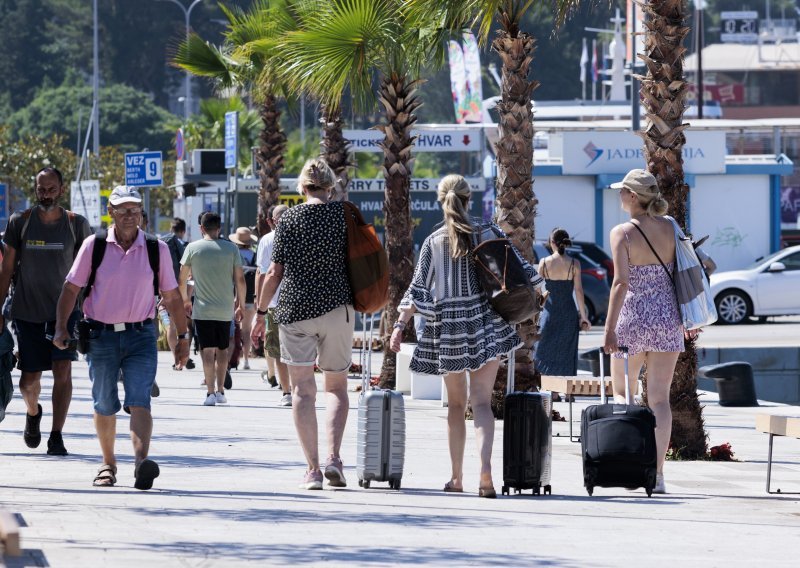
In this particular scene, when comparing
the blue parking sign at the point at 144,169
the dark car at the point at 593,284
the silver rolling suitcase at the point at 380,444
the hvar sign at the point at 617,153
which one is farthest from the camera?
the hvar sign at the point at 617,153

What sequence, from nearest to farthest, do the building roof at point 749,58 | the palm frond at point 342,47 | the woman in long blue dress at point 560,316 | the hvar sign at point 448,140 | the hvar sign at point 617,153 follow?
the woman in long blue dress at point 560,316 → the palm frond at point 342,47 → the hvar sign at point 448,140 → the hvar sign at point 617,153 → the building roof at point 749,58

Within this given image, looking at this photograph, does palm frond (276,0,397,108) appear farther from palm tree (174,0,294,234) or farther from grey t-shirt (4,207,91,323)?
palm tree (174,0,294,234)

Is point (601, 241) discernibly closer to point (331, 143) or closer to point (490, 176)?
point (490, 176)

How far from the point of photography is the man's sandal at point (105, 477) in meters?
9.16

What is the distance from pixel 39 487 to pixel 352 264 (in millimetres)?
1997

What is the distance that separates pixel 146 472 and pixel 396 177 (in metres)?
9.03

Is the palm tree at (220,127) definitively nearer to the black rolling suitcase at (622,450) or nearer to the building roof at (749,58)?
the black rolling suitcase at (622,450)

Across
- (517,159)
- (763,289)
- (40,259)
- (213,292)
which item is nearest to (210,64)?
(763,289)

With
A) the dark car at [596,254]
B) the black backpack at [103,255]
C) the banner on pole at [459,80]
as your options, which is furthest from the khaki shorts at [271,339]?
the banner on pole at [459,80]

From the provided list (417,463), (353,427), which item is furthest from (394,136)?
(417,463)

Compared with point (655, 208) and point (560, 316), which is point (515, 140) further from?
point (655, 208)

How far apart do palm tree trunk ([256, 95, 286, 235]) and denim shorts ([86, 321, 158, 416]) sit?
672 inches

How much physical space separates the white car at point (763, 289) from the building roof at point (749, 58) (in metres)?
74.3

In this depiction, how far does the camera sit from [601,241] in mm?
38844
